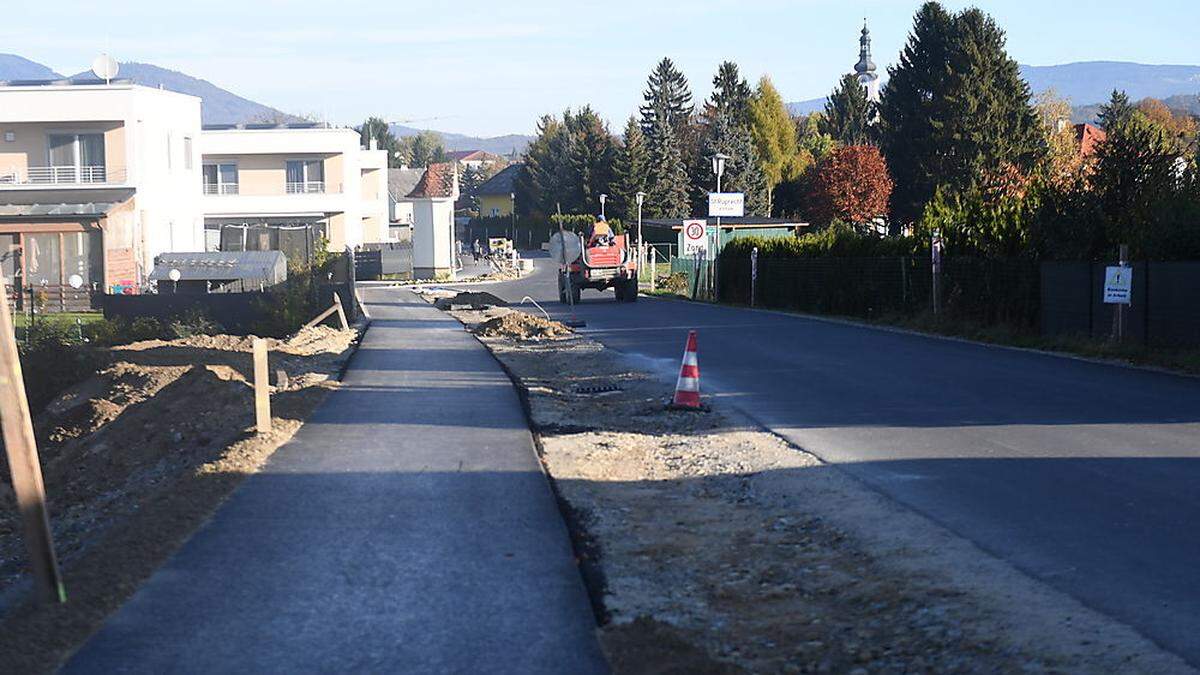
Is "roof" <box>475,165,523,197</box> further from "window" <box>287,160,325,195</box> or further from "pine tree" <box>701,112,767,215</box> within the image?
"window" <box>287,160,325,195</box>

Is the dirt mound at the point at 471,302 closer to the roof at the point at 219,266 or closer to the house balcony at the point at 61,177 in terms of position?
the roof at the point at 219,266

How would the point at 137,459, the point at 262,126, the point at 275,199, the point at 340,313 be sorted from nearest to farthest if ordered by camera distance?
the point at 137,459 < the point at 340,313 < the point at 275,199 < the point at 262,126

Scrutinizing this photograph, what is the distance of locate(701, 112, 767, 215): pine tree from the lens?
9841 centimetres

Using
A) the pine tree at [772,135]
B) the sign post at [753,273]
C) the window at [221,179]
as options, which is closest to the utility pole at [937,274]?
the sign post at [753,273]

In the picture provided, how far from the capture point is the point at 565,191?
122 meters

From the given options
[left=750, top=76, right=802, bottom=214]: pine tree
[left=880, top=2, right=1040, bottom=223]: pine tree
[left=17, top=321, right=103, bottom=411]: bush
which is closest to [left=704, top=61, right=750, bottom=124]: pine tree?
[left=750, top=76, right=802, bottom=214]: pine tree

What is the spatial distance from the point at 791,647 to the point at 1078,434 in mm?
Result: 7966

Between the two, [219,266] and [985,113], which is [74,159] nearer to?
[219,266]

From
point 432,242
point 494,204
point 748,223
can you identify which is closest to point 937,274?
point 432,242

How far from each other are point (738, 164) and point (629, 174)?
12382 mm

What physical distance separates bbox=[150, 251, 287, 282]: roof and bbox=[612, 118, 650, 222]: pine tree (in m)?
65.6

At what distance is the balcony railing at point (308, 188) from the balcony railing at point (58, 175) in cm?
2425

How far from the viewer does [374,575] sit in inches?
307

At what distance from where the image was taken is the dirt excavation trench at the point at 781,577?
20.5ft
